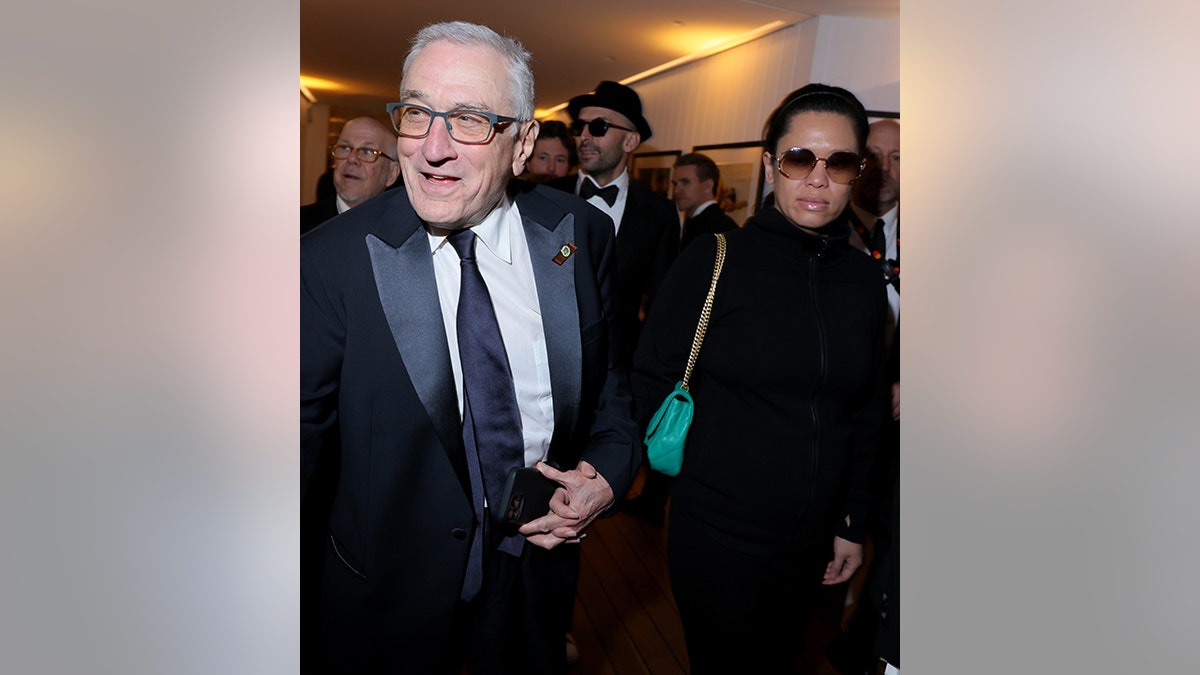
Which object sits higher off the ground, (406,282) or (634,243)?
(634,243)

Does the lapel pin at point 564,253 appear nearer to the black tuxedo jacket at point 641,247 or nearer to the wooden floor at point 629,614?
the wooden floor at point 629,614

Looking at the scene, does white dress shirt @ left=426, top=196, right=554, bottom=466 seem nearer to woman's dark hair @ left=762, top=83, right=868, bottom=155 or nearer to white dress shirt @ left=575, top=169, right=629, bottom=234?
woman's dark hair @ left=762, top=83, right=868, bottom=155

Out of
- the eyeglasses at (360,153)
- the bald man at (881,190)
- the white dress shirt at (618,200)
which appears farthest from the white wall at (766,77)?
the eyeglasses at (360,153)

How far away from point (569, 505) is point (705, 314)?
60cm

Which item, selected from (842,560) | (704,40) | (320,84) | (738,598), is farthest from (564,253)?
(320,84)

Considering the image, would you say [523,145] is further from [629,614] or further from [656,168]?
[656,168]

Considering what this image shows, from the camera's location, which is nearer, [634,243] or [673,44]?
[634,243]
